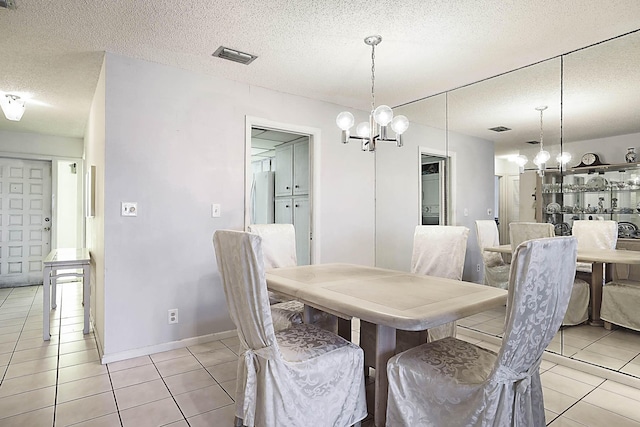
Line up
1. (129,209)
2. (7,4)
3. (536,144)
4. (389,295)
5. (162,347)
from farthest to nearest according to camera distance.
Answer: (536,144), (162,347), (129,209), (7,4), (389,295)

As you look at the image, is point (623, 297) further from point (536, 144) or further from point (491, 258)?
point (536, 144)

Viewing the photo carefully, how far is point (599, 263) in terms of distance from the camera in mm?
2611

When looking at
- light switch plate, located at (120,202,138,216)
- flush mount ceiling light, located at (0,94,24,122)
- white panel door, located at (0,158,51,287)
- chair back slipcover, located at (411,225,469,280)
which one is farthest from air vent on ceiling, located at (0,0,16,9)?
white panel door, located at (0,158,51,287)

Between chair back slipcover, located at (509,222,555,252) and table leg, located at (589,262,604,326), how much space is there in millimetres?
372

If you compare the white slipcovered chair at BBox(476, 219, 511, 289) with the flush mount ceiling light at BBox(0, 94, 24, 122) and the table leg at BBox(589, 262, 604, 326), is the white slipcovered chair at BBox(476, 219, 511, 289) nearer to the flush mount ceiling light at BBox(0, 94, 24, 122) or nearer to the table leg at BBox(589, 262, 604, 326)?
the table leg at BBox(589, 262, 604, 326)

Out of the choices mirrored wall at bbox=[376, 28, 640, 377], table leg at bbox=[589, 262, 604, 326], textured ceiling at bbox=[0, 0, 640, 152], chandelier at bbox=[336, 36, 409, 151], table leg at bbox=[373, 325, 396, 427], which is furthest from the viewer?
table leg at bbox=[589, 262, 604, 326]

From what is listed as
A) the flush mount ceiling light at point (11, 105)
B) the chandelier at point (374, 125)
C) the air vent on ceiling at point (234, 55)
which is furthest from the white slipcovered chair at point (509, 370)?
the flush mount ceiling light at point (11, 105)

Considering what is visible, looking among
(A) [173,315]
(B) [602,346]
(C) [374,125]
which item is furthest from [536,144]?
(A) [173,315]

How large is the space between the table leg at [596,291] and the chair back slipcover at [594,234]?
0.14 feet

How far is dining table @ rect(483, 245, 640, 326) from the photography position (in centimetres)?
245

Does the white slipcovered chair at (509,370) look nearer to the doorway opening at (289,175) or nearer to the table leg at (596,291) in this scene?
the table leg at (596,291)

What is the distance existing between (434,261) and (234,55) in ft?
7.14

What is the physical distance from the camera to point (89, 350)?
294cm

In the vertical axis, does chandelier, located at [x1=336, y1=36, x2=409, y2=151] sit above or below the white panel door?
above
